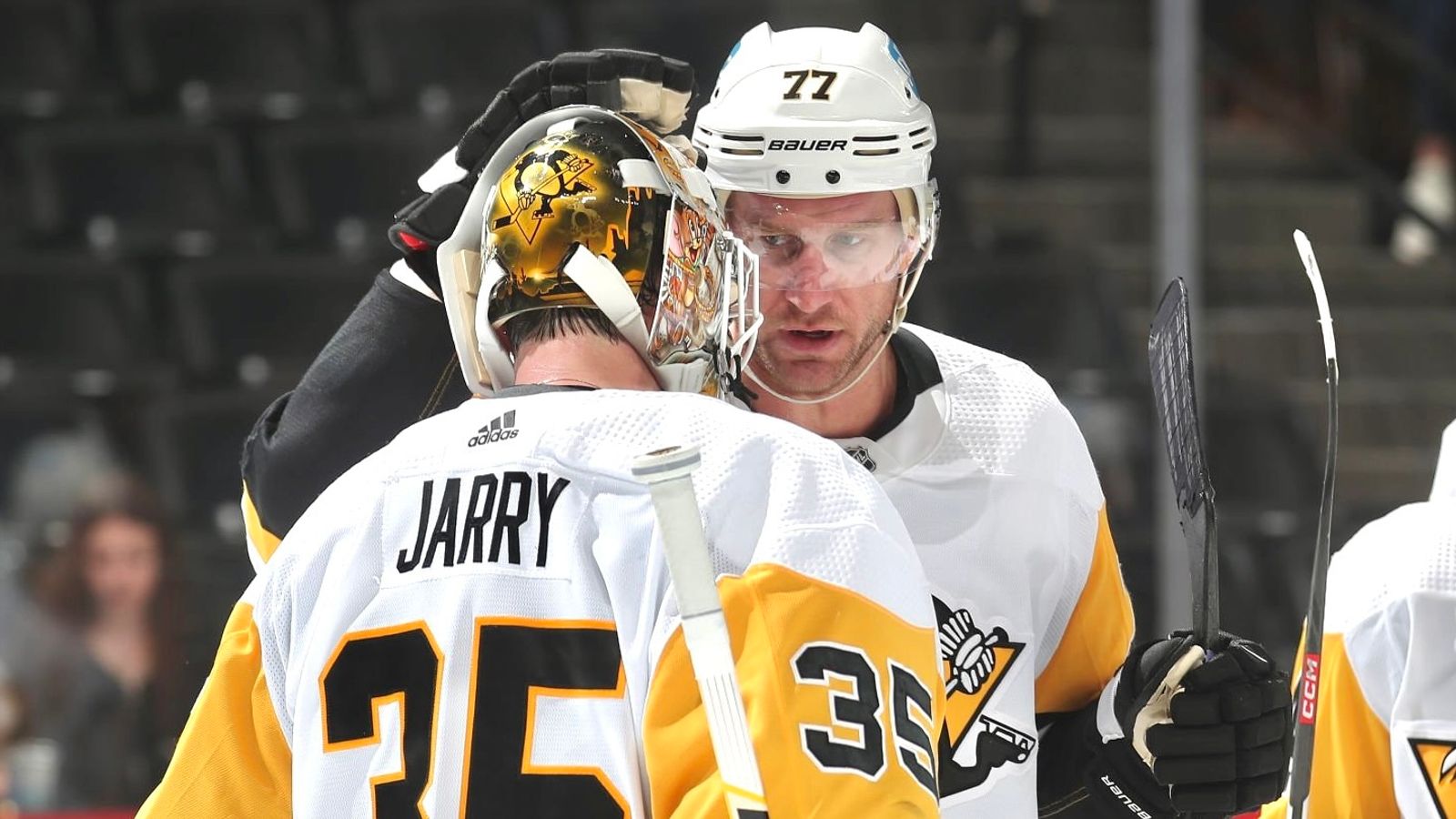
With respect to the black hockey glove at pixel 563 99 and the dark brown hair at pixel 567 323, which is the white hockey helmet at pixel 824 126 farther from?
the dark brown hair at pixel 567 323

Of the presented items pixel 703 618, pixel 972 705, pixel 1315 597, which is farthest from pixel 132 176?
pixel 703 618

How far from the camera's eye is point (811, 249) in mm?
1839

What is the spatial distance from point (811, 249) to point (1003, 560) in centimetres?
33

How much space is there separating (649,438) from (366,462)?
8.0 inches

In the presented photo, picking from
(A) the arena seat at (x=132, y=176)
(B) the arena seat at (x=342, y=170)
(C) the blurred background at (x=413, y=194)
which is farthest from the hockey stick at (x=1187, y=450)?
(A) the arena seat at (x=132, y=176)

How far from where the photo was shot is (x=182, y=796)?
1.30 m

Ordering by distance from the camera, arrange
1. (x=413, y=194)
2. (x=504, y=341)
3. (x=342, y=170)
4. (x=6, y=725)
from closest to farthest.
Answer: (x=504, y=341) → (x=6, y=725) → (x=413, y=194) → (x=342, y=170)

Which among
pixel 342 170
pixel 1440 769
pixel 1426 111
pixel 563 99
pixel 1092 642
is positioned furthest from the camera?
pixel 1426 111

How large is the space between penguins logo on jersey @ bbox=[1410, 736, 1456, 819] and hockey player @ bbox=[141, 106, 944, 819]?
73cm

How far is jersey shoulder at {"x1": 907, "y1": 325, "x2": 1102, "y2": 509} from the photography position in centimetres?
183

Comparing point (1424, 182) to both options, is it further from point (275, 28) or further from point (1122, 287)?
point (275, 28)

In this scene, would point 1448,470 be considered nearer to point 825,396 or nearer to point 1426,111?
point 825,396

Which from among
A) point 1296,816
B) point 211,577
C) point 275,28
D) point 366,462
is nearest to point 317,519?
point 366,462

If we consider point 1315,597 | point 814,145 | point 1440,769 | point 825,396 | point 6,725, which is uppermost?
point 814,145
